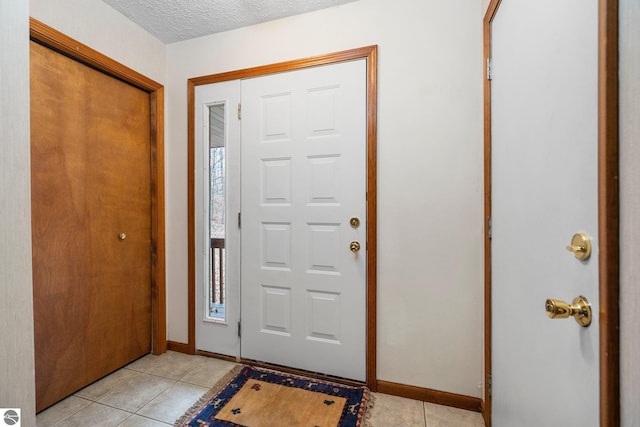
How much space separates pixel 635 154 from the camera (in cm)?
48

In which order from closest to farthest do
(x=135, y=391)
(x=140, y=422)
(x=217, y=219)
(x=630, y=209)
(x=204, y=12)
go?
1. (x=630, y=209)
2. (x=140, y=422)
3. (x=135, y=391)
4. (x=204, y=12)
5. (x=217, y=219)

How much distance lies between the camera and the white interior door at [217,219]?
1993 millimetres

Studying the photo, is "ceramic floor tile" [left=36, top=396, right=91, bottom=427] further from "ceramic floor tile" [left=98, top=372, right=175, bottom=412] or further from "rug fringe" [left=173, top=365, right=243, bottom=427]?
"rug fringe" [left=173, top=365, right=243, bottom=427]

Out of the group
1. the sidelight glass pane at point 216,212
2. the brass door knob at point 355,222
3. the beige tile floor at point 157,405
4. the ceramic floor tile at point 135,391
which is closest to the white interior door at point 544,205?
the beige tile floor at point 157,405

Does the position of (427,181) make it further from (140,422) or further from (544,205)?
(140,422)

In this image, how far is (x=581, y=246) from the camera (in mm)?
602

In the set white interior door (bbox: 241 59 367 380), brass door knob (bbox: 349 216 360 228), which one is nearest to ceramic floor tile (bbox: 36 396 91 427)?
white interior door (bbox: 241 59 367 380)

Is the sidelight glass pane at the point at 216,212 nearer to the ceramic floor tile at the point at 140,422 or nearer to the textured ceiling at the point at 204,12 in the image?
the textured ceiling at the point at 204,12

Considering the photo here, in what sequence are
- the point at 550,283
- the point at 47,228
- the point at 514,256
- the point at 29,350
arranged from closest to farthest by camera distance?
the point at 550,283, the point at 29,350, the point at 514,256, the point at 47,228

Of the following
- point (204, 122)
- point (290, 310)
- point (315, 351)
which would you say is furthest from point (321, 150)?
point (315, 351)

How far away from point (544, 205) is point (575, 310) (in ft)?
1.06

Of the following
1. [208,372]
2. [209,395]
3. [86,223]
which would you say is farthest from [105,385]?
[86,223]

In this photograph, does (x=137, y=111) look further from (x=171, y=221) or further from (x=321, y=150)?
(x=321, y=150)

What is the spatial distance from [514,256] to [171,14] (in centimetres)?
248
